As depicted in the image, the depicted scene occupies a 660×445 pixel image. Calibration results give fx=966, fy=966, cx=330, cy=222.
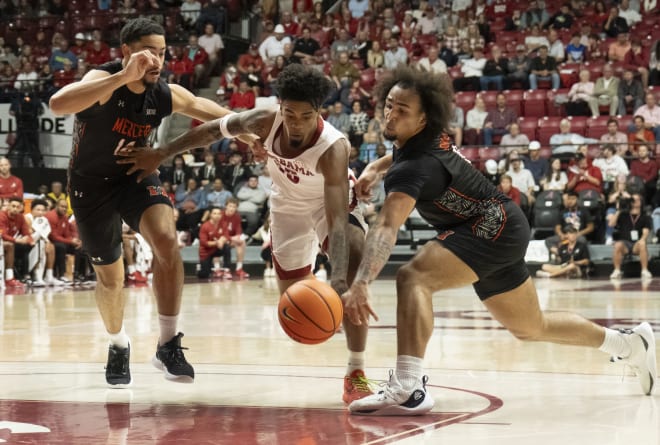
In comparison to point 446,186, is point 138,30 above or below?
above

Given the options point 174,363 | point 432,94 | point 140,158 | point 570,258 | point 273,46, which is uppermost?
point 273,46

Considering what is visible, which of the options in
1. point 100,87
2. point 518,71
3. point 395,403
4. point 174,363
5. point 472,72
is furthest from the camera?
point 472,72

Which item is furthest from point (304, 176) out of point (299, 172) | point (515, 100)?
point (515, 100)

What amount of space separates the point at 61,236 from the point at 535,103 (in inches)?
356

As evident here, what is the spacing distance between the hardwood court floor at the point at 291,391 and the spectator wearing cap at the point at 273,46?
13363 millimetres

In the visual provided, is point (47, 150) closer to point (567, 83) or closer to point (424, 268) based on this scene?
point (567, 83)

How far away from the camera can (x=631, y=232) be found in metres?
15.8

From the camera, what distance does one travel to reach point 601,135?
1741cm

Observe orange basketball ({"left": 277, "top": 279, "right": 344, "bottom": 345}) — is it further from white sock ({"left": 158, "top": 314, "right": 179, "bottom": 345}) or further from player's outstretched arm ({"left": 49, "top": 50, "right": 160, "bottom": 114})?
player's outstretched arm ({"left": 49, "top": 50, "right": 160, "bottom": 114})

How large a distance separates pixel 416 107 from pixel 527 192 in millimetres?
12399

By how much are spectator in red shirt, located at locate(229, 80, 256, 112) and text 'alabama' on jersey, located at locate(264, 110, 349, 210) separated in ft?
48.4

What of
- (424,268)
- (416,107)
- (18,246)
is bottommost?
(18,246)

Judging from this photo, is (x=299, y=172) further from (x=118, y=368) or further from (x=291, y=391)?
(x=118, y=368)

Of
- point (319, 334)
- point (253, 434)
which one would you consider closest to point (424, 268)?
point (319, 334)
